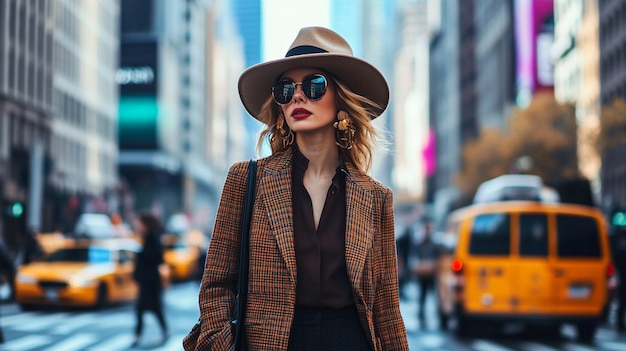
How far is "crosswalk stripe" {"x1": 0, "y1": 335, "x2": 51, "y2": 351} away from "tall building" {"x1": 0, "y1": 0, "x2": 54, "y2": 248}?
67.3 ft

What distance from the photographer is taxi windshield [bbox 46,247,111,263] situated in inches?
821

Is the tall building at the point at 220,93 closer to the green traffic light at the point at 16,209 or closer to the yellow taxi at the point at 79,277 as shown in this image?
the green traffic light at the point at 16,209

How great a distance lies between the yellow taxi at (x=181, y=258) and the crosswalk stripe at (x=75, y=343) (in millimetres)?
16536

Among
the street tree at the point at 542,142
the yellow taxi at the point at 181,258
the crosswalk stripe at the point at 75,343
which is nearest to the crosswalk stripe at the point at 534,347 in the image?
the crosswalk stripe at the point at 75,343

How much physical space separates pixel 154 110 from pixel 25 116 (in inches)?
2254

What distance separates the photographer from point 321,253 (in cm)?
332

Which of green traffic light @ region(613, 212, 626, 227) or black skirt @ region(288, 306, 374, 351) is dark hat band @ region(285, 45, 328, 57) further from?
green traffic light @ region(613, 212, 626, 227)

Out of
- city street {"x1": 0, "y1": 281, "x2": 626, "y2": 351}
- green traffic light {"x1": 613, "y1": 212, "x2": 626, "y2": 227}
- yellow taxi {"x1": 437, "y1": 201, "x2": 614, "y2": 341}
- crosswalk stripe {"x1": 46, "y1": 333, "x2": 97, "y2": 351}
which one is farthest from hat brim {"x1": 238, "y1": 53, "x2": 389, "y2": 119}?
green traffic light {"x1": 613, "y1": 212, "x2": 626, "y2": 227}

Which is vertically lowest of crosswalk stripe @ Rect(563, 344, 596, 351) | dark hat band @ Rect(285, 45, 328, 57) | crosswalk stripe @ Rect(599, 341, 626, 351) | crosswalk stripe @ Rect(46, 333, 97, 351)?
crosswalk stripe @ Rect(599, 341, 626, 351)

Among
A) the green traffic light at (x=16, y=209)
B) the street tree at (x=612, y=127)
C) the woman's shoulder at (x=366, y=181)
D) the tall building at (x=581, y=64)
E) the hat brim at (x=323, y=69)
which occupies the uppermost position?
the tall building at (x=581, y=64)

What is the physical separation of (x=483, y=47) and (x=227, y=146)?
3324 inches

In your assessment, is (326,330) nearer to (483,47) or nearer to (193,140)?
(483,47)

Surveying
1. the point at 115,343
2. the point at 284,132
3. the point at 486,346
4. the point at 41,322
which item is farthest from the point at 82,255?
the point at 284,132

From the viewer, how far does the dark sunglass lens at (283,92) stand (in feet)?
11.5
